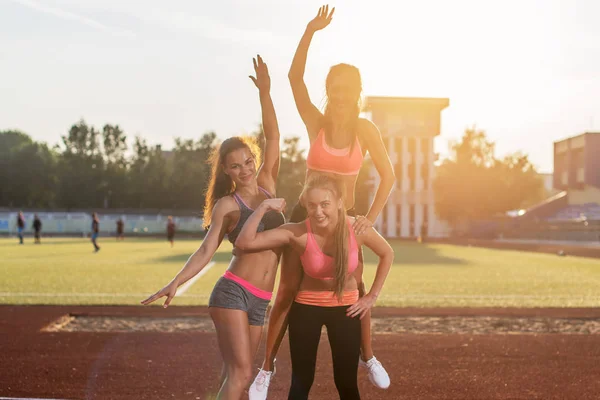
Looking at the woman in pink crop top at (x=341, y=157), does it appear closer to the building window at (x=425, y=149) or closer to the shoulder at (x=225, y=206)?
the shoulder at (x=225, y=206)

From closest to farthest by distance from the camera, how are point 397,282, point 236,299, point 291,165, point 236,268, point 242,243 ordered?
point 242,243 < point 236,299 < point 236,268 < point 397,282 < point 291,165

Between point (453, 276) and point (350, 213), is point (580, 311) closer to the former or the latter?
point (453, 276)

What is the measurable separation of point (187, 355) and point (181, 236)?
186 ft

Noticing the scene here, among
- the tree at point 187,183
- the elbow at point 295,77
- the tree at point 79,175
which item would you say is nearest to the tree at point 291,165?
the tree at point 187,183

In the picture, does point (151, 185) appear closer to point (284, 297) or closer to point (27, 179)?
point (27, 179)

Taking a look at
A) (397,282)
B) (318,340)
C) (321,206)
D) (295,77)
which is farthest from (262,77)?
(397,282)

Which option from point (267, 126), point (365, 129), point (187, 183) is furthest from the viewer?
point (187, 183)

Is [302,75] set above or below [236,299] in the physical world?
above

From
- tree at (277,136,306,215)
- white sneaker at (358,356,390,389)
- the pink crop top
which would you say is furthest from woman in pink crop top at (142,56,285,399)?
tree at (277,136,306,215)

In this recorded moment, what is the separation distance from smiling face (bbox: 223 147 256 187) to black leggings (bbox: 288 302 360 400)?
0.88 m

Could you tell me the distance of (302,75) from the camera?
17.5ft

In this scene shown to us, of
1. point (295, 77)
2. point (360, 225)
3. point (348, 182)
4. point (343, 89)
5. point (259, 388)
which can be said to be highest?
point (295, 77)

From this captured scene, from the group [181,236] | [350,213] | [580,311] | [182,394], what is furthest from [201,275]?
[181,236]

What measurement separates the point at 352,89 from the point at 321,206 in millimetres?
934
